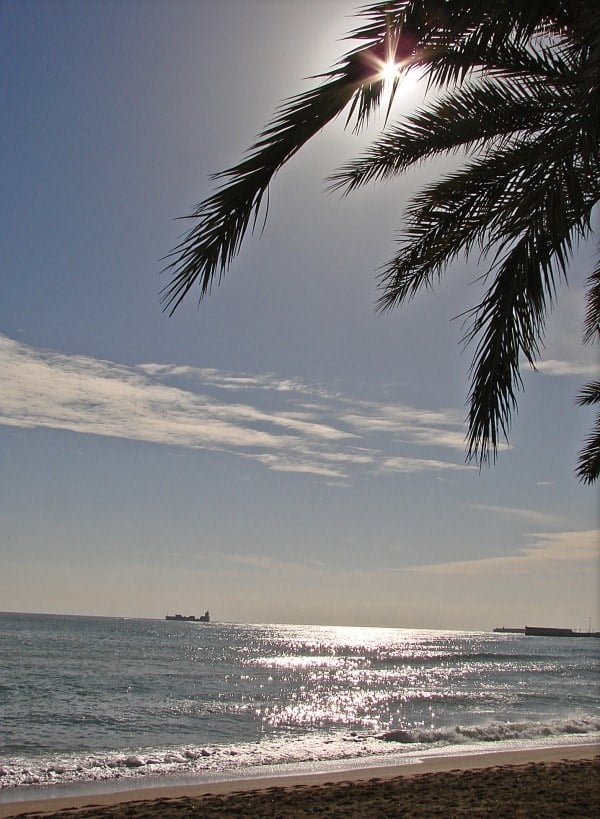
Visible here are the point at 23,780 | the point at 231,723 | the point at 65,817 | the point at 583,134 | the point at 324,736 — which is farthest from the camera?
the point at 231,723

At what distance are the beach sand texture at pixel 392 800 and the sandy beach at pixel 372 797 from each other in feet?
0.04

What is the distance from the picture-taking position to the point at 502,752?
16516 mm

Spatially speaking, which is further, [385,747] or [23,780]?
[385,747]

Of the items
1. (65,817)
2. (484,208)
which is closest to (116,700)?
(65,817)

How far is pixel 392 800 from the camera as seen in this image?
32.2ft

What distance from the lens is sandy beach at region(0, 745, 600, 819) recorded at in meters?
9.10

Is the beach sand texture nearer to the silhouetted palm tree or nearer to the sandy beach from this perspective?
the sandy beach

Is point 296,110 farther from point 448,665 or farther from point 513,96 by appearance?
point 448,665

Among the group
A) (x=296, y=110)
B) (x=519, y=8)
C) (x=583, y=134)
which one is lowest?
(x=296, y=110)

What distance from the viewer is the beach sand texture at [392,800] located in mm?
9008

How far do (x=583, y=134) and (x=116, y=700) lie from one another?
26293mm

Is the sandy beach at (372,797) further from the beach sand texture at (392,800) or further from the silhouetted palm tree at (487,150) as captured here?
the silhouetted palm tree at (487,150)

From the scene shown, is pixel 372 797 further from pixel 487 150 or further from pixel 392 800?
pixel 487 150

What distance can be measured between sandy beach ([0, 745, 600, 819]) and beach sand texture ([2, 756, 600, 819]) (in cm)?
1
